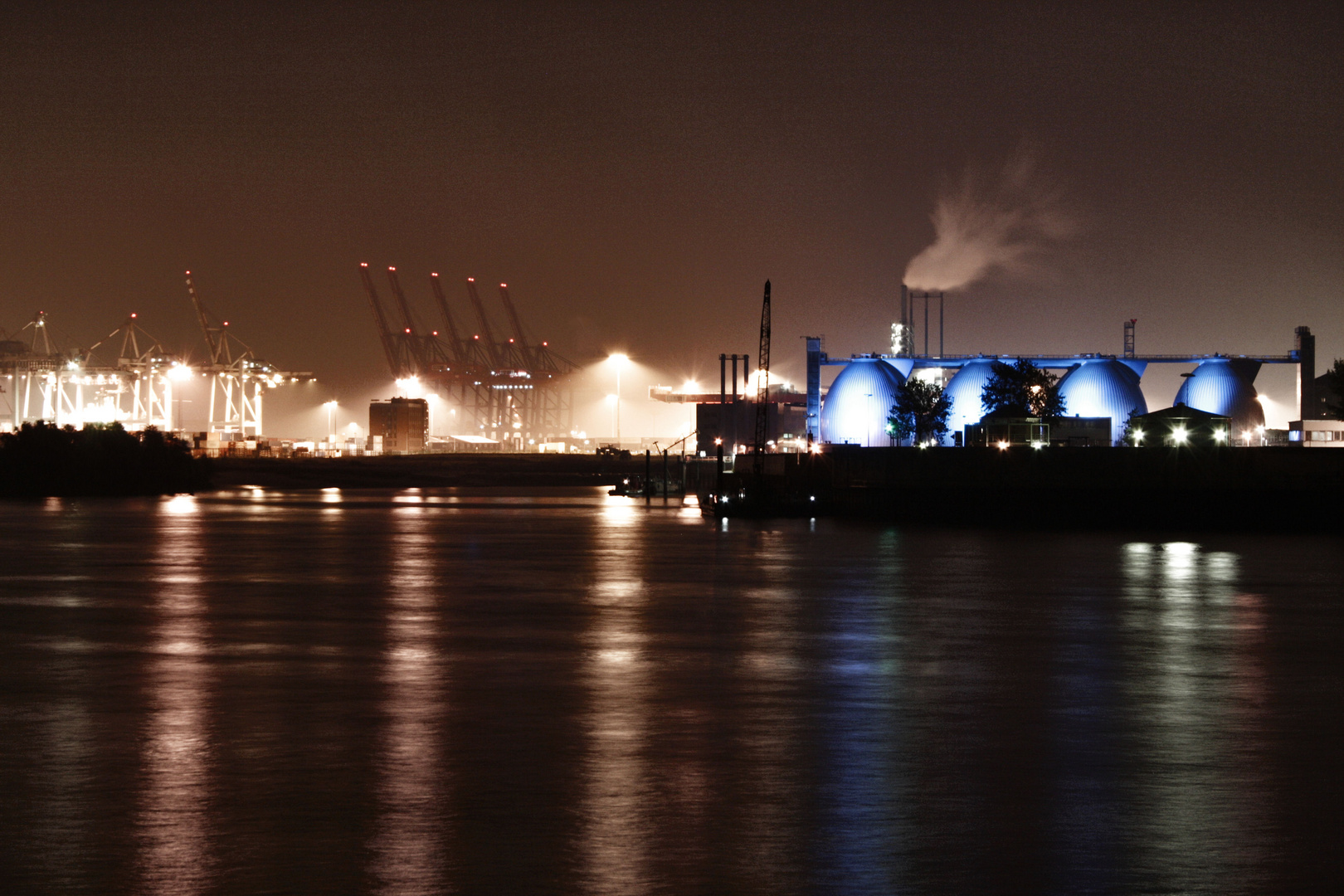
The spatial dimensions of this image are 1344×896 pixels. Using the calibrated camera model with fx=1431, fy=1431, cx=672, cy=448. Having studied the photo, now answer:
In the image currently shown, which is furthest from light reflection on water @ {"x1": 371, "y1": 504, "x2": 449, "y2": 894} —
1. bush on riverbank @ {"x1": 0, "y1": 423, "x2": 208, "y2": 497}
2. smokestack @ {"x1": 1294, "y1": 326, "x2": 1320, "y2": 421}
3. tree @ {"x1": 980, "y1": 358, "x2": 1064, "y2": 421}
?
smokestack @ {"x1": 1294, "y1": 326, "x2": 1320, "y2": 421}

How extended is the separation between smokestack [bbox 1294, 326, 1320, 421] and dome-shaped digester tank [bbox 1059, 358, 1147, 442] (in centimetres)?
1858

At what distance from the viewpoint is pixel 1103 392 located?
13438 centimetres

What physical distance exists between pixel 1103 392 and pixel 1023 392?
508 inches

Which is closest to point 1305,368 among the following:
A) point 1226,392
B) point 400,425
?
point 1226,392

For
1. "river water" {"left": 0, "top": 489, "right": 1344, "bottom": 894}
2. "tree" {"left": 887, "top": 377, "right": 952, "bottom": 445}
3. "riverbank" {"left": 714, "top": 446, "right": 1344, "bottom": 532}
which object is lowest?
"river water" {"left": 0, "top": 489, "right": 1344, "bottom": 894}

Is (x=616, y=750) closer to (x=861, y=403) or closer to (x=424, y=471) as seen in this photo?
(x=861, y=403)

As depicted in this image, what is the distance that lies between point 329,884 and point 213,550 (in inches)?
1472

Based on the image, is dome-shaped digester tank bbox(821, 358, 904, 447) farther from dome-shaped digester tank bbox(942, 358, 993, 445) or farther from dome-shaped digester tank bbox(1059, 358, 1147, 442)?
dome-shaped digester tank bbox(1059, 358, 1147, 442)

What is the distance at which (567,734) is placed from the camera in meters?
14.6

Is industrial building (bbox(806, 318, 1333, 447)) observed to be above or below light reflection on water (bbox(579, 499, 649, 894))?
above

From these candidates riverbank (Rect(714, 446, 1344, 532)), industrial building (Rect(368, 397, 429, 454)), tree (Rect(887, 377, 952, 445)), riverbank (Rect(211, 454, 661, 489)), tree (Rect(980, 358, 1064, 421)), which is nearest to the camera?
riverbank (Rect(714, 446, 1344, 532))

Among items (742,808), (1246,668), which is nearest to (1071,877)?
(742,808)

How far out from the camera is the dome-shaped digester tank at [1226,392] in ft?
447

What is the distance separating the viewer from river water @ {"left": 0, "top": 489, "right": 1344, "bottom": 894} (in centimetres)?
987
